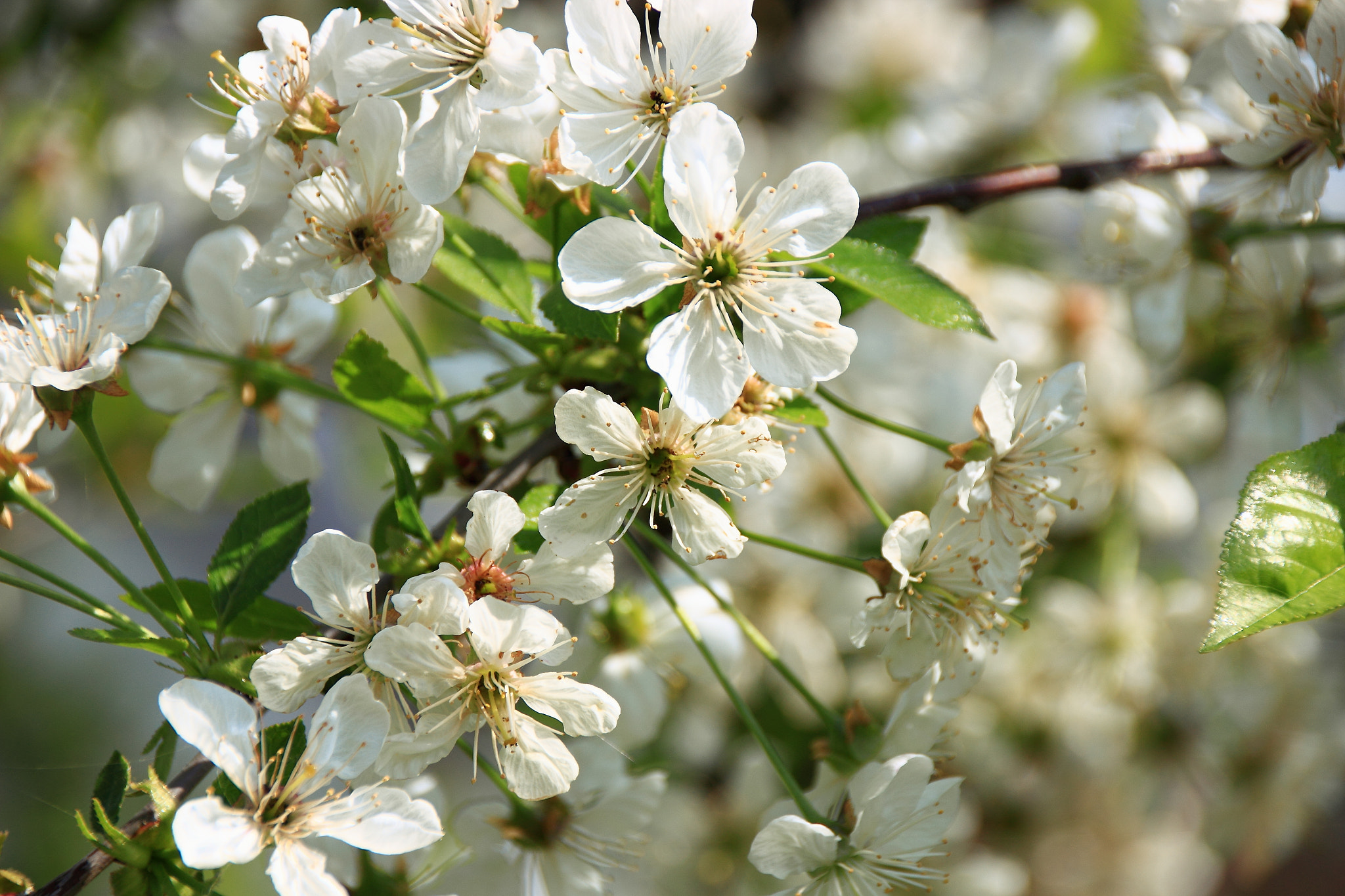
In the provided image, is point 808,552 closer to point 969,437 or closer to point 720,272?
point 720,272

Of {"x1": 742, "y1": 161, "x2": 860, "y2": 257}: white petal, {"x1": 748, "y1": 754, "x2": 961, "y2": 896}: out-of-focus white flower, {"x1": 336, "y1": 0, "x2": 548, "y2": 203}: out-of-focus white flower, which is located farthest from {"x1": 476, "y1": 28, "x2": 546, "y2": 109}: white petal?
{"x1": 748, "y1": 754, "x2": 961, "y2": 896}: out-of-focus white flower

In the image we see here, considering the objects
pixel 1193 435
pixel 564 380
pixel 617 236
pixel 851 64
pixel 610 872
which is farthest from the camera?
pixel 851 64

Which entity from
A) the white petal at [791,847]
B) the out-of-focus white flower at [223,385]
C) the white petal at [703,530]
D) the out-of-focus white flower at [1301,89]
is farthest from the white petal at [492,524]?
the out-of-focus white flower at [1301,89]

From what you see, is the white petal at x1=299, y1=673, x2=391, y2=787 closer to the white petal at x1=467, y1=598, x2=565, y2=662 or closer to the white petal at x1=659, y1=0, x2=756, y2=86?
the white petal at x1=467, y1=598, x2=565, y2=662

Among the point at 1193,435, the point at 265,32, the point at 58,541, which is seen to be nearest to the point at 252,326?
the point at 265,32

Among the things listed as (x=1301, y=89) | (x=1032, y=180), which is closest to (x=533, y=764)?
(x=1032, y=180)

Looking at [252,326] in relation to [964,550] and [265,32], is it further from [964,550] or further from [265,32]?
[964,550]
